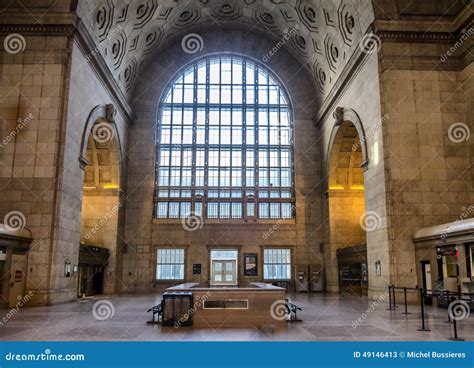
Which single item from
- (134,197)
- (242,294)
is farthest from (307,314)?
(134,197)

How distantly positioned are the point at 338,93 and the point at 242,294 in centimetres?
1706

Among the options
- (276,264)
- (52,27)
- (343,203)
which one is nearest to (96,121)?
(52,27)

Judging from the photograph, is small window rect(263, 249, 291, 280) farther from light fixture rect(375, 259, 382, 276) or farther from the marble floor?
the marble floor

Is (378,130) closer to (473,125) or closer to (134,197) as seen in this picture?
(473,125)

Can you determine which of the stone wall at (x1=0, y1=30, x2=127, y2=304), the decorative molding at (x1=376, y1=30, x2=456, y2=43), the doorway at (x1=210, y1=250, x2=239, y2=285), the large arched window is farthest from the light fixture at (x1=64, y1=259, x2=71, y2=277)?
the decorative molding at (x1=376, y1=30, x2=456, y2=43)

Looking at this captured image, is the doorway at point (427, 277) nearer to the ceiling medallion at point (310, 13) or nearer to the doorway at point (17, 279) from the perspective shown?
the doorway at point (17, 279)

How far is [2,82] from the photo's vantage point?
61.9ft

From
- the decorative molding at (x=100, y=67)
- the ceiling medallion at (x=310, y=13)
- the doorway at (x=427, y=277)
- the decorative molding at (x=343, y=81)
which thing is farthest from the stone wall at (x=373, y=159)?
the decorative molding at (x=100, y=67)

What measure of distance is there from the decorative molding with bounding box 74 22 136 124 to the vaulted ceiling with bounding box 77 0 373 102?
24.0 inches

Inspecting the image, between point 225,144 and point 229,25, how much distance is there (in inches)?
346

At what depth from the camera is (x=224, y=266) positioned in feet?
97.3

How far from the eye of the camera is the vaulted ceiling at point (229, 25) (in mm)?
22203

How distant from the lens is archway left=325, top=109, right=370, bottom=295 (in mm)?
27000

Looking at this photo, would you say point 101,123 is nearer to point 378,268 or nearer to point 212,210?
point 212,210
